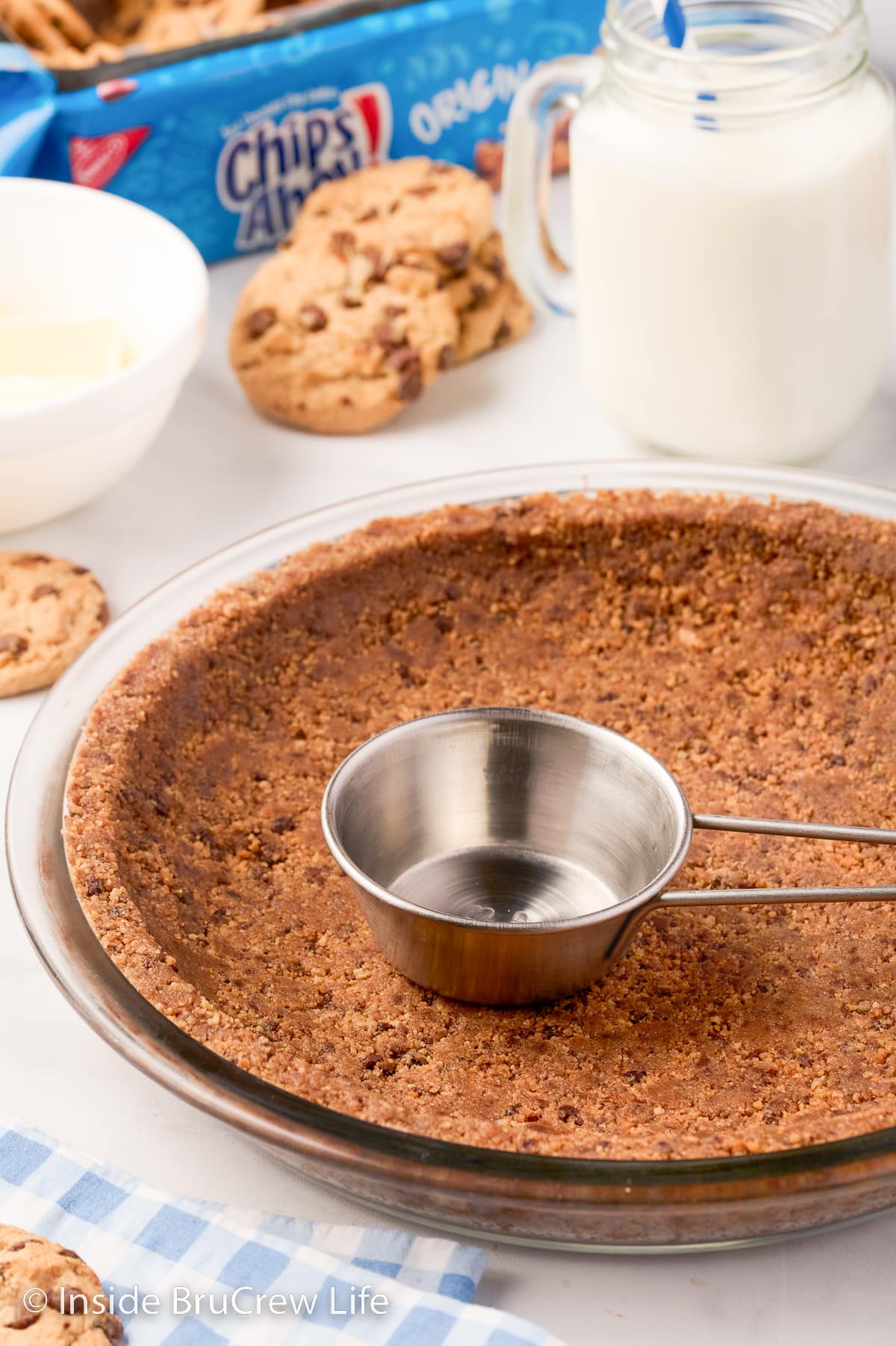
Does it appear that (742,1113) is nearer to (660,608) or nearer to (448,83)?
(660,608)

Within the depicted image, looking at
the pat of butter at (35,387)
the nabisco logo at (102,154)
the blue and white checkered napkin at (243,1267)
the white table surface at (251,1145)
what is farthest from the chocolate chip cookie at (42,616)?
the nabisco logo at (102,154)

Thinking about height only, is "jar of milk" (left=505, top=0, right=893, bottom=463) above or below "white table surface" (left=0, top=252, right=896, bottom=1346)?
above

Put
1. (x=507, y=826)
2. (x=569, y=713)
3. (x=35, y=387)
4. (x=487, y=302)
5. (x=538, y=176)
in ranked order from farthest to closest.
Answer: (x=487, y=302)
(x=538, y=176)
(x=35, y=387)
(x=569, y=713)
(x=507, y=826)

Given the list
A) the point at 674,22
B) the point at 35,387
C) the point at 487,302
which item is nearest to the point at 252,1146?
the point at 35,387

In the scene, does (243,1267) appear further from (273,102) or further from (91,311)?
(273,102)

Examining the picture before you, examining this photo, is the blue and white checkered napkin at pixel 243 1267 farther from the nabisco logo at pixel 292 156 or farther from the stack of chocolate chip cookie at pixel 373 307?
the nabisco logo at pixel 292 156

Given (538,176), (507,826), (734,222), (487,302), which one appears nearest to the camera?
(507,826)

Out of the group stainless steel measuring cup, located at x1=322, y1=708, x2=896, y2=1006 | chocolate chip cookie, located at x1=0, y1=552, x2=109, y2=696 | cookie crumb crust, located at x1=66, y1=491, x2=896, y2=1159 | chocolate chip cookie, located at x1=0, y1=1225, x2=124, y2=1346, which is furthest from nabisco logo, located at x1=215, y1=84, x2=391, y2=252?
chocolate chip cookie, located at x1=0, y1=1225, x2=124, y2=1346

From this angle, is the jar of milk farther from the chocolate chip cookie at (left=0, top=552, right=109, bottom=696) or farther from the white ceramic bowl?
the chocolate chip cookie at (left=0, top=552, right=109, bottom=696)
